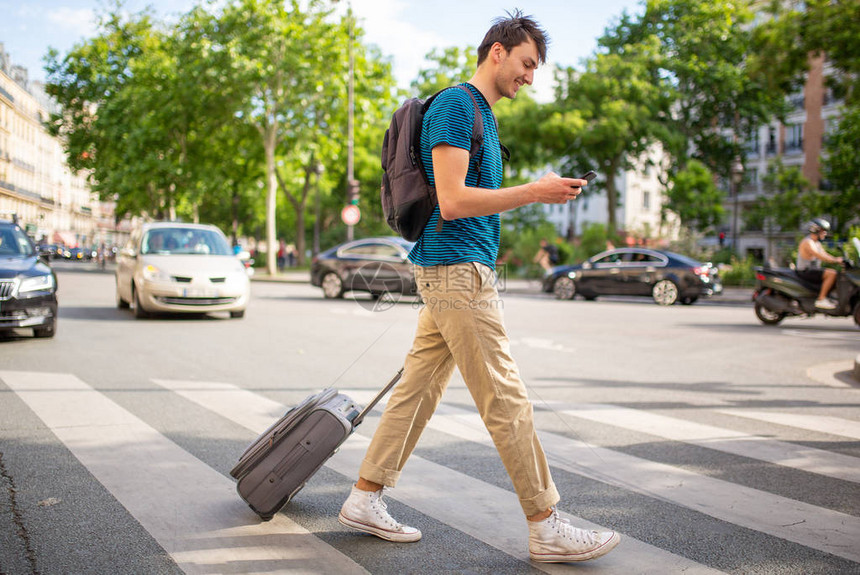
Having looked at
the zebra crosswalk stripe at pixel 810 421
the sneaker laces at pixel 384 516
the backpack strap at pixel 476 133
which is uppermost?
the backpack strap at pixel 476 133

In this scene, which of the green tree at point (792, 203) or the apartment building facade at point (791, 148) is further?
the apartment building facade at point (791, 148)

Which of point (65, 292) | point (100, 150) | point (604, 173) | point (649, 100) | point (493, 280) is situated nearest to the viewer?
point (493, 280)

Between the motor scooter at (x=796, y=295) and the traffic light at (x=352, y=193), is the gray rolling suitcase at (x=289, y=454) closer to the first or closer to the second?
the motor scooter at (x=796, y=295)

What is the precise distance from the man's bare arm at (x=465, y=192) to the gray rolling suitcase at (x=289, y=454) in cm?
84

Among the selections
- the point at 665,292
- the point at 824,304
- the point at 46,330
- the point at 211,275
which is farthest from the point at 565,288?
the point at 46,330

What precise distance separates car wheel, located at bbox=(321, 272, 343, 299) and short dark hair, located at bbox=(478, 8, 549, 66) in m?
16.8

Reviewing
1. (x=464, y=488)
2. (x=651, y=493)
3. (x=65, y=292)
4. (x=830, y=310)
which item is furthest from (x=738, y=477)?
(x=65, y=292)

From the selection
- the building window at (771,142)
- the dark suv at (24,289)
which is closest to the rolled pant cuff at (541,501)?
the dark suv at (24,289)

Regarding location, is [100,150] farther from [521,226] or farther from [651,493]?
[651,493]

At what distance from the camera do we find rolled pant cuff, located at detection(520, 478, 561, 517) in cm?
295

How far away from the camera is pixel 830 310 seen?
13133 millimetres

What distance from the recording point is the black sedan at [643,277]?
20.0 m

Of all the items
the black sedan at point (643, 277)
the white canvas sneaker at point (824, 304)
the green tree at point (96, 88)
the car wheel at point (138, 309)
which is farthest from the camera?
the green tree at point (96, 88)

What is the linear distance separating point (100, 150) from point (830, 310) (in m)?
40.7
